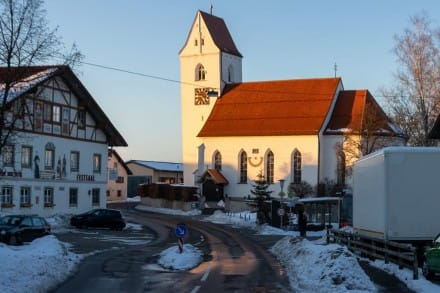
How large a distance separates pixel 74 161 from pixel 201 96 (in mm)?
35578

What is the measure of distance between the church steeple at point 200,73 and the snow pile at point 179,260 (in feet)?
185

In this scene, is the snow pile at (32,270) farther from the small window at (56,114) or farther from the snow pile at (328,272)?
the small window at (56,114)

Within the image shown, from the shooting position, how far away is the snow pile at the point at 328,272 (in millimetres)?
15047

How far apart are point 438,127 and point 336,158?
40.9 meters

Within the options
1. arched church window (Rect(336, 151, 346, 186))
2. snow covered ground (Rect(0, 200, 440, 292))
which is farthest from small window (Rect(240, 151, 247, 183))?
snow covered ground (Rect(0, 200, 440, 292))

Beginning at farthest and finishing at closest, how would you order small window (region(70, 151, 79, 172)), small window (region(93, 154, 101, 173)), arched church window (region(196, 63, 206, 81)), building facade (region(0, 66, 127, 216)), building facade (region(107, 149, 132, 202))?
building facade (region(107, 149, 132, 202))
arched church window (region(196, 63, 206, 81))
small window (region(93, 154, 101, 173))
small window (region(70, 151, 79, 172))
building facade (region(0, 66, 127, 216))

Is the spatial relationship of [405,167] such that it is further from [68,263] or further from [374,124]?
[374,124]

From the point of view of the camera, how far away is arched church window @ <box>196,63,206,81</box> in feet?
271

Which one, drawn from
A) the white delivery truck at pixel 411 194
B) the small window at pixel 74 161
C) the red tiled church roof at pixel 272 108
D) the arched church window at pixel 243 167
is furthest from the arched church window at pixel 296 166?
the white delivery truck at pixel 411 194

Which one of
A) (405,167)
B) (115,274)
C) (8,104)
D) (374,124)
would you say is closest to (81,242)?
(8,104)

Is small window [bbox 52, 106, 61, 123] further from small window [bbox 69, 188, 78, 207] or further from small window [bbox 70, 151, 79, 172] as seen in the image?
small window [bbox 69, 188, 78, 207]

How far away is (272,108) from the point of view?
77125mm

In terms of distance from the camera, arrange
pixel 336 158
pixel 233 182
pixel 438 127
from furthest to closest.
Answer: pixel 233 182
pixel 336 158
pixel 438 127

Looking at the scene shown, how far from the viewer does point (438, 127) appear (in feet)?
99.5
